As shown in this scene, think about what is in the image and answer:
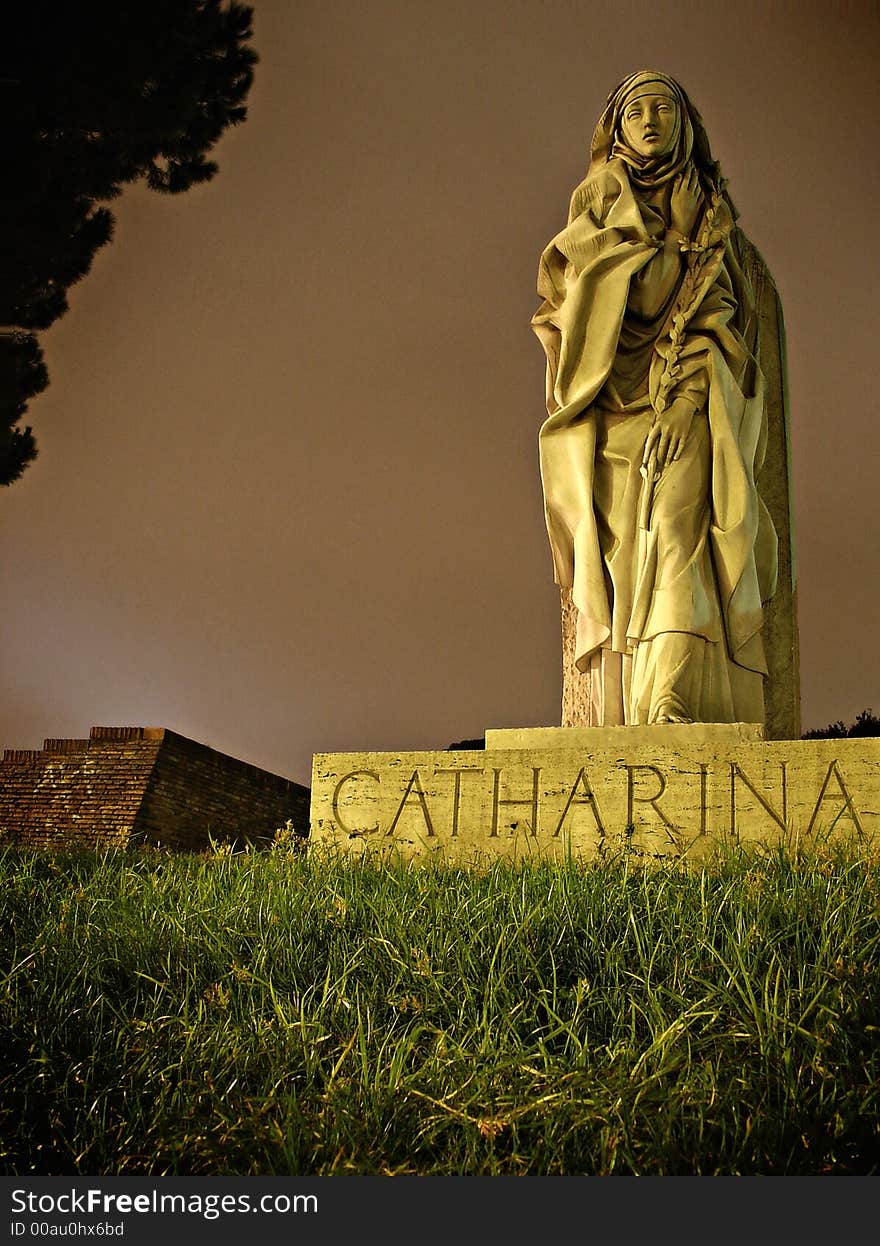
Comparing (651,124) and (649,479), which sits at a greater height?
(651,124)

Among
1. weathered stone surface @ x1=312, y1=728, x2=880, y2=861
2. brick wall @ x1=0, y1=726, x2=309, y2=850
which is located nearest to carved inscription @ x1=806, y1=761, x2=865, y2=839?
weathered stone surface @ x1=312, y1=728, x2=880, y2=861

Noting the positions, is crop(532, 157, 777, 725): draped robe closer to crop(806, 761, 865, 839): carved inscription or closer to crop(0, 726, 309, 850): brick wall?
crop(806, 761, 865, 839): carved inscription

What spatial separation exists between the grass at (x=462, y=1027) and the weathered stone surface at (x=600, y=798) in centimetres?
44

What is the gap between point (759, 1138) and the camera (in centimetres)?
255

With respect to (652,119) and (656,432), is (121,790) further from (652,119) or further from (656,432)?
(652,119)

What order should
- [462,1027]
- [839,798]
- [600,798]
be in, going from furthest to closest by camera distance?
1. [600,798]
2. [839,798]
3. [462,1027]

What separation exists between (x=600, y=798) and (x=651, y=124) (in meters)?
3.33

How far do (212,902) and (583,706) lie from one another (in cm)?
252

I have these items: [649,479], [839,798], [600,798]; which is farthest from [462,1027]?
[649,479]

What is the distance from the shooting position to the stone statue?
568 centimetres

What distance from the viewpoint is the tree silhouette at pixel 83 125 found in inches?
512

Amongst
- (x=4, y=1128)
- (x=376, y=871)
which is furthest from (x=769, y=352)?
(x=4, y=1128)

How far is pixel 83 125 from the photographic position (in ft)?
44.1

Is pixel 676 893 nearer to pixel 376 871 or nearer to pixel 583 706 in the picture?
pixel 376 871
